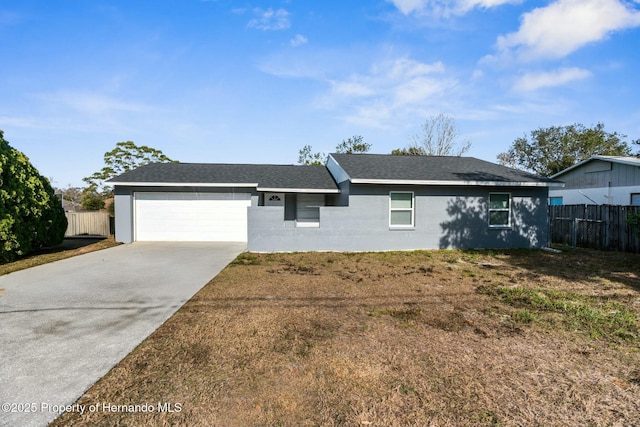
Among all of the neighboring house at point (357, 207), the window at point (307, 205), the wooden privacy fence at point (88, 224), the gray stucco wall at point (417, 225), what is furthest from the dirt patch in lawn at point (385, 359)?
the wooden privacy fence at point (88, 224)

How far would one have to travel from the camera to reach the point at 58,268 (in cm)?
797

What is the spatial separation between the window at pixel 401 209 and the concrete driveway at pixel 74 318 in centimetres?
607

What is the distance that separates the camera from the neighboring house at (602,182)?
15555 millimetres

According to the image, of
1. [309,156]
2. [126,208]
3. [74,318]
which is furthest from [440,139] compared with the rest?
[74,318]

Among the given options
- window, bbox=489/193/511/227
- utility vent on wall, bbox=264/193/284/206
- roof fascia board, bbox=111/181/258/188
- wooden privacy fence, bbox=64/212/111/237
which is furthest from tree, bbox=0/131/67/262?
window, bbox=489/193/511/227

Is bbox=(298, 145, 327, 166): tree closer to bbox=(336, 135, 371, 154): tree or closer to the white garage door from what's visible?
bbox=(336, 135, 371, 154): tree

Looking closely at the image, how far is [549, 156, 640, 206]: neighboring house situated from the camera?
1555 centimetres

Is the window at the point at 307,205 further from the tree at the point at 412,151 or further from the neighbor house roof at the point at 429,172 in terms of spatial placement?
the tree at the point at 412,151

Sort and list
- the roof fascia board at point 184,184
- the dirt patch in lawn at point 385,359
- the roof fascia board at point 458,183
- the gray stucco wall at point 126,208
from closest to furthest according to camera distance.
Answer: the dirt patch in lawn at point 385,359
the roof fascia board at point 458,183
the roof fascia board at point 184,184
the gray stucco wall at point 126,208

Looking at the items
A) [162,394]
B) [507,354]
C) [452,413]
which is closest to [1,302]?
[162,394]

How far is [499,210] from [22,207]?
15974 millimetres

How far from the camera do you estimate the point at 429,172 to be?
39.8 ft

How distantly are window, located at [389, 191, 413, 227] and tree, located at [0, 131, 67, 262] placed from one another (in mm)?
11618

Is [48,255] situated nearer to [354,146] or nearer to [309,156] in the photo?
[309,156]
